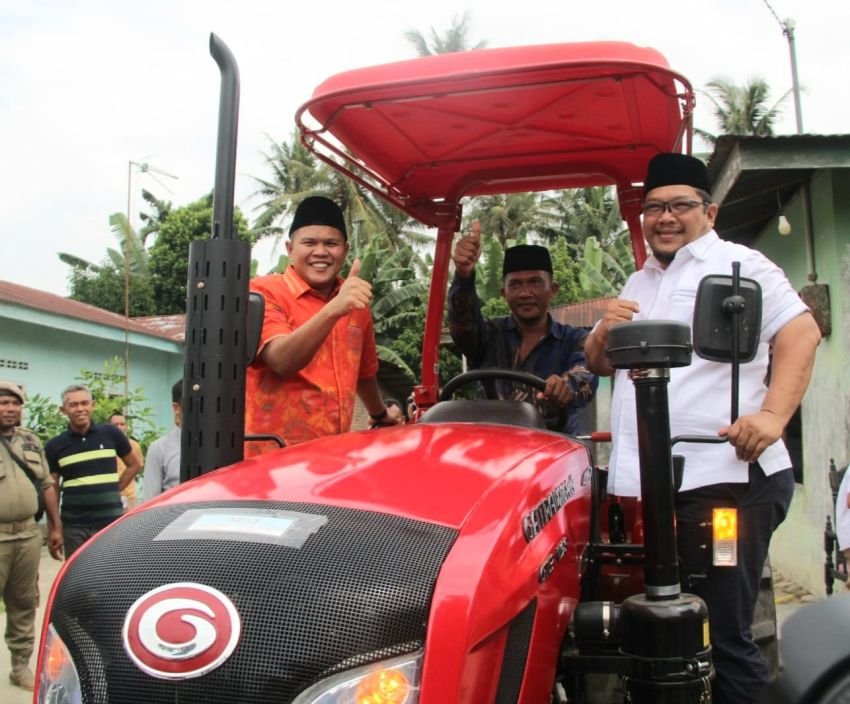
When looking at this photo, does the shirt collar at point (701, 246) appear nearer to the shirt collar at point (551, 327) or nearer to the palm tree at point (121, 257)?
the shirt collar at point (551, 327)

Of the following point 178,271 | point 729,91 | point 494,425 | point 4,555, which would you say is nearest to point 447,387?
point 494,425

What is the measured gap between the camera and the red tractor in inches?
58.7

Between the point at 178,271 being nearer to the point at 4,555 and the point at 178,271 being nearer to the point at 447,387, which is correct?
the point at 4,555

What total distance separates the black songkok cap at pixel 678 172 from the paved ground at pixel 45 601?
7.29ft

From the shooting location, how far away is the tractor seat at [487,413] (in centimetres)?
265

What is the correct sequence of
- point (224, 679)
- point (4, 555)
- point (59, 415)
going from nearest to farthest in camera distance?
1. point (224, 679)
2. point (4, 555)
3. point (59, 415)

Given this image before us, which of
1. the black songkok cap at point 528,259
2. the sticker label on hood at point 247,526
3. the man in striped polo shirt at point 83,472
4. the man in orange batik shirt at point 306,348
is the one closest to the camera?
the sticker label on hood at point 247,526

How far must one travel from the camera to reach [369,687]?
58.0 inches

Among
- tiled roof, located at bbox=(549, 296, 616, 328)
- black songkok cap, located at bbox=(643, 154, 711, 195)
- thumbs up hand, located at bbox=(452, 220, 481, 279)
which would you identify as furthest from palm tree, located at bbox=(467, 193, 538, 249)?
black songkok cap, located at bbox=(643, 154, 711, 195)

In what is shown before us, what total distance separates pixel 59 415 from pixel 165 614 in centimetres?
1144

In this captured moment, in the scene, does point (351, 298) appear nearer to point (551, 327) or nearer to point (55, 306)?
point (551, 327)

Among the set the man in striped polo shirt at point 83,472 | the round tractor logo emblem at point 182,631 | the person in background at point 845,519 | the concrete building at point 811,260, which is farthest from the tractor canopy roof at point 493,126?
the man in striped polo shirt at point 83,472

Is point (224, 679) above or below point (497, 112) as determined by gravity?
below

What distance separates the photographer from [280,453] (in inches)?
87.7
